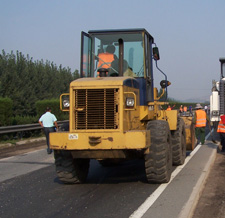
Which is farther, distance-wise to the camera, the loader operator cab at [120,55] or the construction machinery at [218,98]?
the construction machinery at [218,98]

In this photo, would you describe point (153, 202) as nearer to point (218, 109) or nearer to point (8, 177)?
point (8, 177)

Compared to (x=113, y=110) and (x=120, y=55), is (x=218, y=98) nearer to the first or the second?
(x=120, y=55)

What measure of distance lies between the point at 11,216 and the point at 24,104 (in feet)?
97.6

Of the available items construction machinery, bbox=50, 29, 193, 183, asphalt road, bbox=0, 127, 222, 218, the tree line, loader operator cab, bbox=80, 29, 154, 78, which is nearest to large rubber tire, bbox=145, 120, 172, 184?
construction machinery, bbox=50, 29, 193, 183

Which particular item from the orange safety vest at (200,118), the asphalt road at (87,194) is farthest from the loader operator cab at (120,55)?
the orange safety vest at (200,118)

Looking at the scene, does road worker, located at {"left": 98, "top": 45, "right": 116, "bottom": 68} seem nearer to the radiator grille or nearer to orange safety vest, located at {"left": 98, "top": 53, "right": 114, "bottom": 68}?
orange safety vest, located at {"left": 98, "top": 53, "right": 114, "bottom": 68}

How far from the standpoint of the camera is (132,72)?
863 cm

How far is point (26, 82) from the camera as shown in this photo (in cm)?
3653

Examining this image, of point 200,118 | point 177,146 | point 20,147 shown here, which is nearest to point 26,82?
point 20,147

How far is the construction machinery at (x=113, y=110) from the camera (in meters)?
7.31

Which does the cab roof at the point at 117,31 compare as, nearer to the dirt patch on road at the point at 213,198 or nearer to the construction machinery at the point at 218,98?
the dirt patch on road at the point at 213,198

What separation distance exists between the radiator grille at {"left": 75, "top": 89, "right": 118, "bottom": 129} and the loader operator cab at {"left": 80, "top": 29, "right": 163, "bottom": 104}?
1.04m

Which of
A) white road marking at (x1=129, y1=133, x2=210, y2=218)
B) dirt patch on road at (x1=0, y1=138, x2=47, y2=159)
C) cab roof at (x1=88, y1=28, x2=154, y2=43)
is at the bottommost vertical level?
dirt patch on road at (x1=0, y1=138, x2=47, y2=159)

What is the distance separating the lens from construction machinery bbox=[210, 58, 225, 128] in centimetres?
1730
